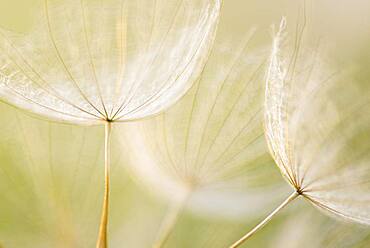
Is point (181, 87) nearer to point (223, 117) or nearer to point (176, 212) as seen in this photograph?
point (223, 117)

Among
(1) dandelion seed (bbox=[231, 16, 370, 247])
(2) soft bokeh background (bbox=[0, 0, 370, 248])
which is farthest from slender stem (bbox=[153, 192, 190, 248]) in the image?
(1) dandelion seed (bbox=[231, 16, 370, 247])

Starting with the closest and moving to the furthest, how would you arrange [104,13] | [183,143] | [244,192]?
[104,13] < [183,143] < [244,192]

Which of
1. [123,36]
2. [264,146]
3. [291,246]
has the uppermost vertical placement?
[123,36]

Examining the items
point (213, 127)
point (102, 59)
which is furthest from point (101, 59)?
point (213, 127)

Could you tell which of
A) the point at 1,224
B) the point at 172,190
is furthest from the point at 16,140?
the point at 172,190

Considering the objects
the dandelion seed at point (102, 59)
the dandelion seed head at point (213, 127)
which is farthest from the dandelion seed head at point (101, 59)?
the dandelion seed head at point (213, 127)

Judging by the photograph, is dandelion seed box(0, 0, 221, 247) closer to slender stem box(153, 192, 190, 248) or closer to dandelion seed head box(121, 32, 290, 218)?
dandelion seed head box(121, 32, 290, 218)

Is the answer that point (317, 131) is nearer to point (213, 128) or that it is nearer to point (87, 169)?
point (213, 128)

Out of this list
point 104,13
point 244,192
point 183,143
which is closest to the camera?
point 104,13
